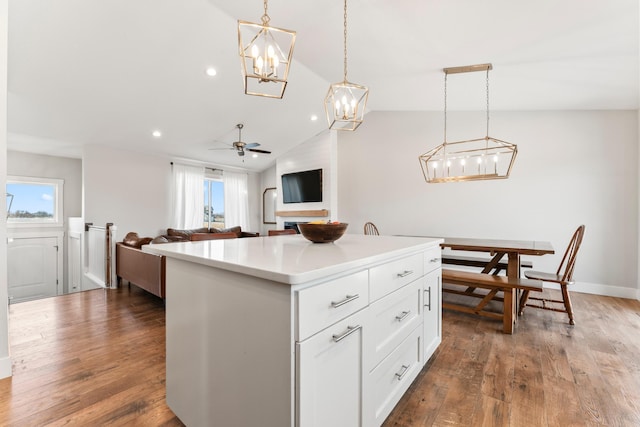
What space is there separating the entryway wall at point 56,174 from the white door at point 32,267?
0.40ft

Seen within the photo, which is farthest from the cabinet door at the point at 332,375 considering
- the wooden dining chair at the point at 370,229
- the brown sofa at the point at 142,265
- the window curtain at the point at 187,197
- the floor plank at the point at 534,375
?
the window curtain at the point at 187,197

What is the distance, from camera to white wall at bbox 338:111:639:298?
3717 millimetres

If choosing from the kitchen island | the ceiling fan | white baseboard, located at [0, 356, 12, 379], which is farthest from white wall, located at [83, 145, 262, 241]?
the kitchen island

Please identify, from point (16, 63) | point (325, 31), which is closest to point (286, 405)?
point (325, 31)

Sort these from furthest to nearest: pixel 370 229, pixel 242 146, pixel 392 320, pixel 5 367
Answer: pixel 370 229 < pixel 242 146 < pixel 5 367 < pixel 392 320

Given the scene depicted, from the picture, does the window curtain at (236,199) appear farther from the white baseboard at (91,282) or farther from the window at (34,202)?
the window at (34,202)

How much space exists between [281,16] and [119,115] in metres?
3.17

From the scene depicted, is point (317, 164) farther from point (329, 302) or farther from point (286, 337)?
point (286, 337)

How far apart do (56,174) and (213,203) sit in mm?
3092

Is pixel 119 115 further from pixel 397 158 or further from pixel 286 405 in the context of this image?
pixel 286 405

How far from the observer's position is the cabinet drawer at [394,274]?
4.25 ft

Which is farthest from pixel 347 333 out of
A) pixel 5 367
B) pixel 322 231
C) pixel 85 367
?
pixel 5 367

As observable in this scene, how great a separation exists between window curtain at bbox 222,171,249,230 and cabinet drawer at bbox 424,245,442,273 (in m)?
6.35

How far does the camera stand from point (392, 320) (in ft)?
4.75
